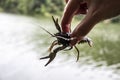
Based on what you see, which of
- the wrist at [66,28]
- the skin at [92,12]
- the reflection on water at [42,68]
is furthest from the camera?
the reflection on water at [42,68]

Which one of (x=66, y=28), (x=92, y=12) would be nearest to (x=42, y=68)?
(x=66, y=28)

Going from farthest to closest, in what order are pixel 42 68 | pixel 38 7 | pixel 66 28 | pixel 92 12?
pixel 38 7
pixel 42 68
pixel 66 28
pixel 92 12

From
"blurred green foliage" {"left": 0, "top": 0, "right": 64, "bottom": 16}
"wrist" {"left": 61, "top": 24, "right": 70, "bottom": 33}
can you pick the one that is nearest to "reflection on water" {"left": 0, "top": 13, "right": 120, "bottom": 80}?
"wrist" {"left": 61, "top": 24, "right": 70, "bottom": 33}

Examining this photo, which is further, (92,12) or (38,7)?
(38,7)

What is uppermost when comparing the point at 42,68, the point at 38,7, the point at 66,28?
the point at 66,28

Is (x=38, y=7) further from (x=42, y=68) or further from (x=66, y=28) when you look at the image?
(x=66, y=28)

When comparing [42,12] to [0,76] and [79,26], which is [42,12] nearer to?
[0,76]

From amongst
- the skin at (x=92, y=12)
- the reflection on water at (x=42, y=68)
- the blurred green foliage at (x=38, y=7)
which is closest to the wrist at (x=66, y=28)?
the skin at (x=92, y=12)

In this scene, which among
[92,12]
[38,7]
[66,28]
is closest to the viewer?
[92,12]

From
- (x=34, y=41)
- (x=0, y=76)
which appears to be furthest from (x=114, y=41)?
(x=0, y=76)

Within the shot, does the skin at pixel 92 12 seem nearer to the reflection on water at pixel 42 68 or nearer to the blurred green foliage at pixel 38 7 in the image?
the reflection on water at pixel 42 68

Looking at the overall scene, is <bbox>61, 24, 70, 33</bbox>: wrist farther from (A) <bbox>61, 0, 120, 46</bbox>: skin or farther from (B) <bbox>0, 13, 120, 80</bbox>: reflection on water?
(B) <bbox>0, 13, 120, 80</bbox>: reflection on water
